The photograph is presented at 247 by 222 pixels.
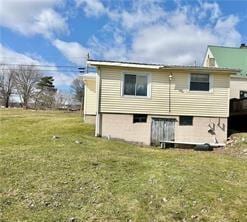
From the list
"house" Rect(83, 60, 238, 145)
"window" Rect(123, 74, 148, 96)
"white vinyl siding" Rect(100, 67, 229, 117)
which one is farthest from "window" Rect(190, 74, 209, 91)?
"window" Rect(123, 74, 148, 96)

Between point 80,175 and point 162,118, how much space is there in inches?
327

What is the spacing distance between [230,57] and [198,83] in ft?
40.5

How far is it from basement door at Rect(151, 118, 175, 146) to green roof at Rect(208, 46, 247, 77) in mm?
11600

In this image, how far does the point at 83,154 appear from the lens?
1038cm

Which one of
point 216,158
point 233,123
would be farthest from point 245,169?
point 233,123

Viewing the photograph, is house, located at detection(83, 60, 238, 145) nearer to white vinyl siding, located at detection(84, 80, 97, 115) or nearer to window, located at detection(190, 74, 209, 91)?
A: window, located at detection(190, 74, 209, 91)

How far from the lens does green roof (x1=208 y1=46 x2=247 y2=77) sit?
26.0 m

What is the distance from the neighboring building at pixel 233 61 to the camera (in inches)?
953

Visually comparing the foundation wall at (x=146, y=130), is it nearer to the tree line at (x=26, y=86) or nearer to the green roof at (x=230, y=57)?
the green roof at (x=230, y=57)

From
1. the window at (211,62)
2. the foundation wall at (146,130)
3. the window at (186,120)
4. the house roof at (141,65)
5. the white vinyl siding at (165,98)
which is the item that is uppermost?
the window at (211,62)

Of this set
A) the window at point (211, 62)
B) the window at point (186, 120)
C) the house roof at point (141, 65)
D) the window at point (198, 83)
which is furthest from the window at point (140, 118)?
the window at point (211, 62)

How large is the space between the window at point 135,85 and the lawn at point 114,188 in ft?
18.3

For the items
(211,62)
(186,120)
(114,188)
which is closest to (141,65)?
(186,120)

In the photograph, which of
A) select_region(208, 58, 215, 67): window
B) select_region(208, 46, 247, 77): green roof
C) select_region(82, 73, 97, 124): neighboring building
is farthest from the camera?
select_region(208, 58, 215, 67): window
